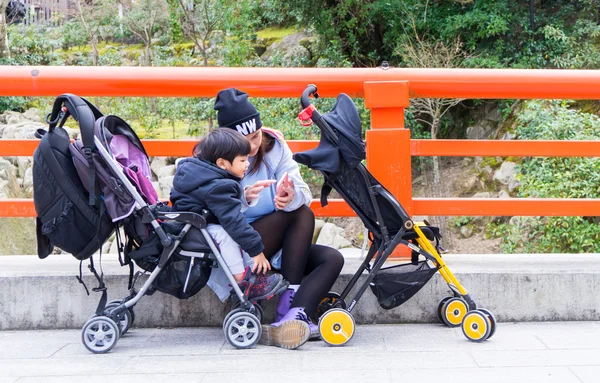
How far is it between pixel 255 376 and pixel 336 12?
13.7 m

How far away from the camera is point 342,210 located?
13.5 feet

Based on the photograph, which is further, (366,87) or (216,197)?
(366,87)

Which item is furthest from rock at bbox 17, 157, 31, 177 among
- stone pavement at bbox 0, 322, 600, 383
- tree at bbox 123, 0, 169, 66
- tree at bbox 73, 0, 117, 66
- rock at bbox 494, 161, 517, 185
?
stone pavement at bbox 0, 322, 600, 383

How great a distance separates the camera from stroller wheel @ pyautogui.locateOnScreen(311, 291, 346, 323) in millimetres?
3725

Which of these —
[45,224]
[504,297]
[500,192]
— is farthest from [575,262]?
[500,192]

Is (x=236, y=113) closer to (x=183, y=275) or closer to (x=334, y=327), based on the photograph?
(x=183, y=275)

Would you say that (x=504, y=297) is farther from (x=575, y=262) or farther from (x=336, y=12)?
(x=336, y=12)

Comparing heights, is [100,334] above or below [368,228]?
below

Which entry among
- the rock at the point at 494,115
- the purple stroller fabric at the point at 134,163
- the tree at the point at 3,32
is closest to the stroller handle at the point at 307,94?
the purple stroller fabric at the point at 134,163

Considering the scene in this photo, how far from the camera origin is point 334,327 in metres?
3.54

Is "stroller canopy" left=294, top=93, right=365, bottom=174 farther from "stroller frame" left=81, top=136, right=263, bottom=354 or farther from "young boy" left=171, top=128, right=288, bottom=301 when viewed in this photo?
"stroller frame" left=81, top=136, right=263, bottom=354

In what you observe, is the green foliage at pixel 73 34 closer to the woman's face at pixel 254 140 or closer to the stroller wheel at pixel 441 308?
the woman's face at pixel 254 140

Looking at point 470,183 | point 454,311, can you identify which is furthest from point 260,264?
point 470,183

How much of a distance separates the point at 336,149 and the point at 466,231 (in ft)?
33.7
